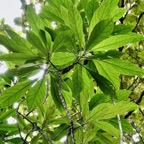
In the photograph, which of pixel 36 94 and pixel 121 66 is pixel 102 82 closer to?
pixel 121 66

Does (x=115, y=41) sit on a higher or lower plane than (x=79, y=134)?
higher

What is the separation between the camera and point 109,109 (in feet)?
3.07

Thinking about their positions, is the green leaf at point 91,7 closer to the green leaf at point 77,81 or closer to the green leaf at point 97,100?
the green leaf at point 77,81

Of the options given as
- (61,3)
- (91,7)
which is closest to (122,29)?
(91,7)

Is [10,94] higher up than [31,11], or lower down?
lower down

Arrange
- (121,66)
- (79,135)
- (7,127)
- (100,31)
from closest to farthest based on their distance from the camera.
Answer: (100,31), (121,66), (79,135), (7,127)

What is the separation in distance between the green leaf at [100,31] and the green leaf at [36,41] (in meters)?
0.15

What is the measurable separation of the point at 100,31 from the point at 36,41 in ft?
0.68

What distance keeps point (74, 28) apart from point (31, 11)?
179 mm

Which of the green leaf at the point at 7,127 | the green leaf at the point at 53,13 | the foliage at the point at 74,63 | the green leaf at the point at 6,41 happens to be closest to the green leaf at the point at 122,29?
the foliage at the point at 74,63

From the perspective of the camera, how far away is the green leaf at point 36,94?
1.01 metres

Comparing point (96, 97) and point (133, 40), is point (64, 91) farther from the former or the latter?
point (133, 40)

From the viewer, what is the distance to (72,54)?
91cm

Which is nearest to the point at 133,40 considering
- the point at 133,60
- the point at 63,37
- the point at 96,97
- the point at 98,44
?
the point at 98,44
